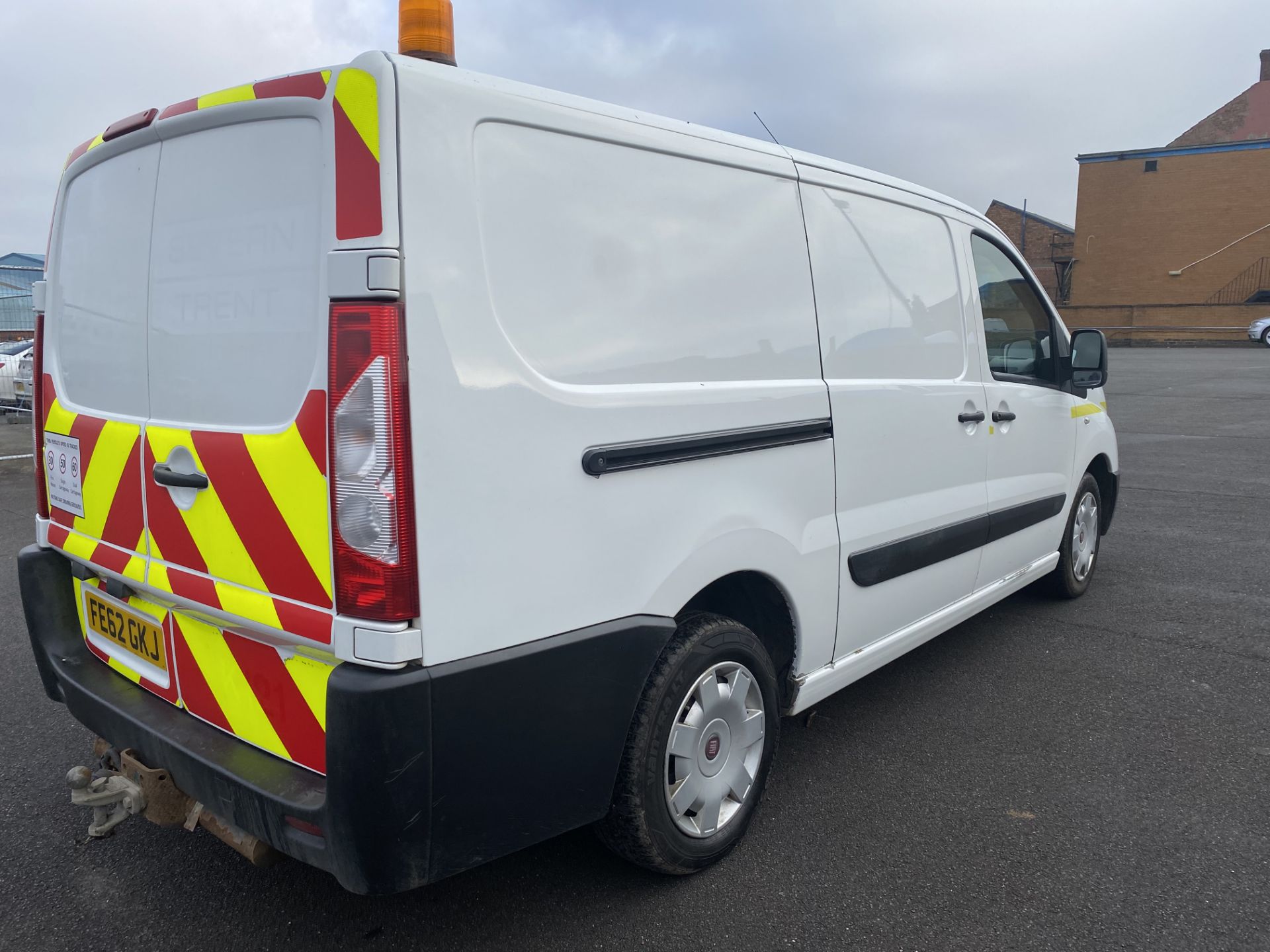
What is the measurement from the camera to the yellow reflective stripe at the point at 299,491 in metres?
1.88

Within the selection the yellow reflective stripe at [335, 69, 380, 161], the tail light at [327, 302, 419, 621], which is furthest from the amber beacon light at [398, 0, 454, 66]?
the tail light at [327, 302, 419, 621]

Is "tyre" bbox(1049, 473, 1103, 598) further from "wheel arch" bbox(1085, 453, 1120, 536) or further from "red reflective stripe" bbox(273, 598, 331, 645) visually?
"red reflective stripe" bbox(273, 598, 331, 645)

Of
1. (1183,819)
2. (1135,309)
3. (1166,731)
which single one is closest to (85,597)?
Result: (1183,819)

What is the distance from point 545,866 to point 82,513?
1608 mm

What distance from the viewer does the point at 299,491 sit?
1908mm

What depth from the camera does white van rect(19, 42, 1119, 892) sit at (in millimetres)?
1829

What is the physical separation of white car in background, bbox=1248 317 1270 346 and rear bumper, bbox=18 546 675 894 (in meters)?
35.4

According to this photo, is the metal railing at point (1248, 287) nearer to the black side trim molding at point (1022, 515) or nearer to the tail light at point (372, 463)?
the black side trim molding at point (1022, 515)

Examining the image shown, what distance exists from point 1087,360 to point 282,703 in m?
3.76

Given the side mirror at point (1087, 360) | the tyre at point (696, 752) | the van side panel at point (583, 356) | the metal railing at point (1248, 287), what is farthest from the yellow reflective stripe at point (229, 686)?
the metal railing at point (1248, 287)

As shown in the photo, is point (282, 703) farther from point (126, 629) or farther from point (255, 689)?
point (126, 629)

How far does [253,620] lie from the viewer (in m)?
2.03

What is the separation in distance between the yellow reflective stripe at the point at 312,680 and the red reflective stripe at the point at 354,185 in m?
0.87

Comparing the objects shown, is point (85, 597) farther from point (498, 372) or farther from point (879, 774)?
point (879, 774)
